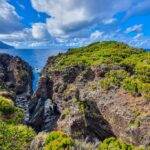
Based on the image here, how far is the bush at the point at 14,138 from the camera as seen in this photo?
29.0 m

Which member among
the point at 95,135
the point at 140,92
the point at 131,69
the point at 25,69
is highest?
the point at 25,69

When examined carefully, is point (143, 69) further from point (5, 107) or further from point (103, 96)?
point (5, 107)

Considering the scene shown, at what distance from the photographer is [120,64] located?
44.6 meters

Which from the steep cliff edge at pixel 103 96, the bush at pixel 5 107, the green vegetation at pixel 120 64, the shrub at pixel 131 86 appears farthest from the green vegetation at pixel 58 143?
the bush at pixel 5 107

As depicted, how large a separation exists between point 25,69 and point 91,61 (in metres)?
45.5

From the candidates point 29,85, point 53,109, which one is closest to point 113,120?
point 53,109

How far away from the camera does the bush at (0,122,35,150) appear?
29.0m

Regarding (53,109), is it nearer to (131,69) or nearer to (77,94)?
(77,94)

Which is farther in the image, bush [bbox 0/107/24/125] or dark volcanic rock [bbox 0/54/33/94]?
dark volcanic rock [bbox 0/54/33/94]

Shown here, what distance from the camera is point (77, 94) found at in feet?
148

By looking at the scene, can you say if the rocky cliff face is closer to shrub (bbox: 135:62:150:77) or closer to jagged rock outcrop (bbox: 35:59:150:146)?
jagged rock outcrop (bbox: 35:59:150:146)

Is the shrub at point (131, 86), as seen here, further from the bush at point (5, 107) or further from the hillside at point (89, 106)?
the bush at point (5, 107)

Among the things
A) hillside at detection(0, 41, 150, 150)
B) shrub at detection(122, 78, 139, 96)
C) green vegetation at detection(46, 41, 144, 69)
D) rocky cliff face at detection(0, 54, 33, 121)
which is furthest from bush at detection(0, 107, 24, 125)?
rocky cliff face at detection(0, 54, 33, 121)

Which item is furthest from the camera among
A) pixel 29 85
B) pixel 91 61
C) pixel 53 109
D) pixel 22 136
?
pixel 29 85
